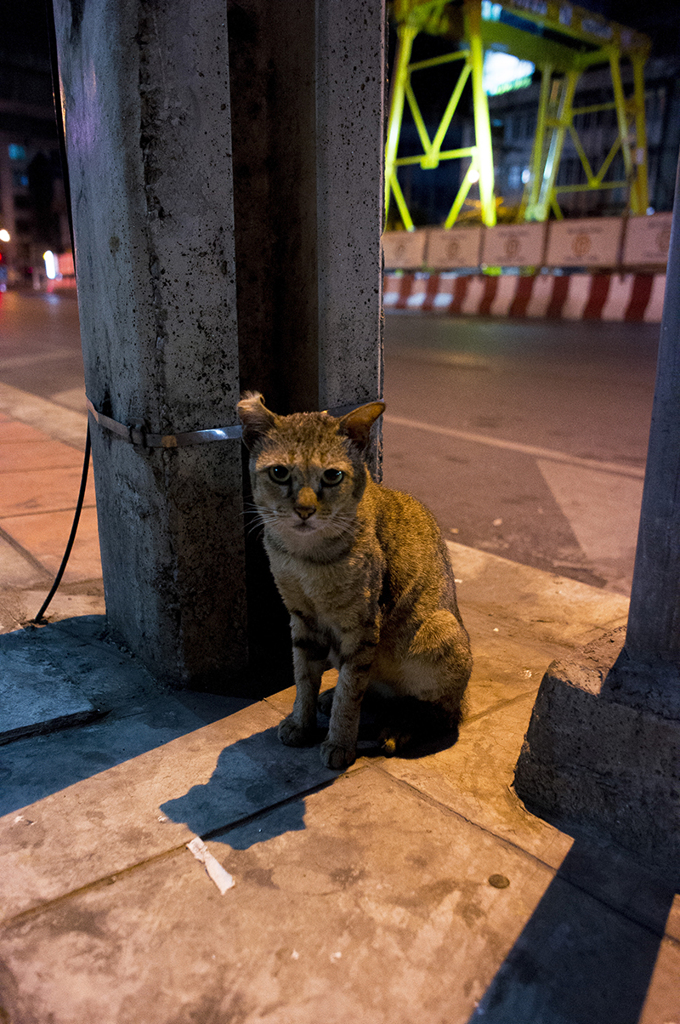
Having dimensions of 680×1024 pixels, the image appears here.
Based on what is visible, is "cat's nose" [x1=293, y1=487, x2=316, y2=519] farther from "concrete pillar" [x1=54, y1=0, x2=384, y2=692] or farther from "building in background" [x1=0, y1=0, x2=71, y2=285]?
"building in background" [x1=0, y1=0, x2=71, y2=285]

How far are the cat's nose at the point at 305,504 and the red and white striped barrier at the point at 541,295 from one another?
1404cm

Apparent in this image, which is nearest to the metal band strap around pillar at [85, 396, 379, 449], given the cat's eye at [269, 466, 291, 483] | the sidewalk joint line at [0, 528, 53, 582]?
the cat's eye at [269, 466, 291, 483]

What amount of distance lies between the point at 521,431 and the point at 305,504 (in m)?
4.99

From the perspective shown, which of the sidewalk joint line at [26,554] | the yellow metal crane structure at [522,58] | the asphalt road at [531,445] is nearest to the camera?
the sidewalk joint line at [26,554]

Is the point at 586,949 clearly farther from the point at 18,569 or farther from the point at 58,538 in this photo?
the point at 58,538

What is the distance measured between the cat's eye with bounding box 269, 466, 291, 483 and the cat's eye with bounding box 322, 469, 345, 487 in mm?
111

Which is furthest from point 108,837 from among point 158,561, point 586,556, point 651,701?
point 586,556

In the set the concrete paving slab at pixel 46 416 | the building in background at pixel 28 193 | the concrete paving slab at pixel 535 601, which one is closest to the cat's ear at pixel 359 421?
the concrete paving slab at pixel 535 601

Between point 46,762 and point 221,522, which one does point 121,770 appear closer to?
point 46,762

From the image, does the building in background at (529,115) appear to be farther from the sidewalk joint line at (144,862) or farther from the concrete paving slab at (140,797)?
the sidewalk joint line at (144,862)

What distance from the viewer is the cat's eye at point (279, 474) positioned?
2.10 m

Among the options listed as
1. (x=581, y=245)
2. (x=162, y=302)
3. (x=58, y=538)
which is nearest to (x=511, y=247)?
(x=581, y=245)

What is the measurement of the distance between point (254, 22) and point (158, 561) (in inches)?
76.1

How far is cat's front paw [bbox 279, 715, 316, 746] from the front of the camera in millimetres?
2270
